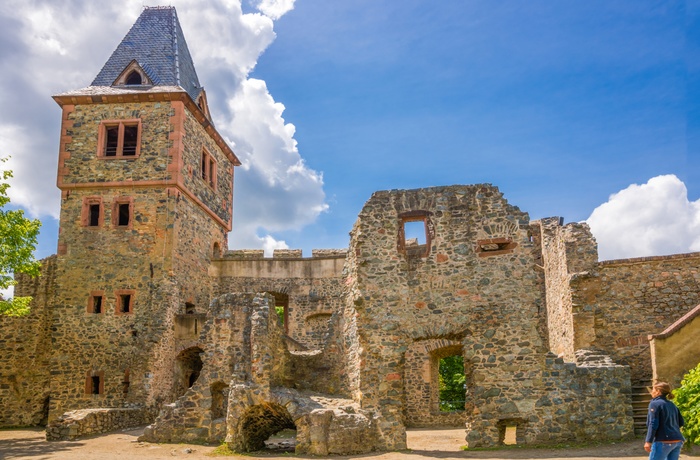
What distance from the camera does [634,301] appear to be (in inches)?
711

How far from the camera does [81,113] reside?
25000 mm

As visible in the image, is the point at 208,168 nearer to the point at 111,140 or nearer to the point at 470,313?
the point at 111,140

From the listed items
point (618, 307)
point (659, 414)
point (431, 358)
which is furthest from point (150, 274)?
point (659, 414)

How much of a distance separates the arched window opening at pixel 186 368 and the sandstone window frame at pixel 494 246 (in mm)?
11826

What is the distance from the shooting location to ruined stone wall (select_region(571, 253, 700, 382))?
58.2 ft

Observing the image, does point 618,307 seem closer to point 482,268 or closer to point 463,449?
point 482,268

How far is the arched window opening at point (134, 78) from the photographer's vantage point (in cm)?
2625

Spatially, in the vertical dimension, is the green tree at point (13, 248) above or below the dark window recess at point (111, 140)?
below

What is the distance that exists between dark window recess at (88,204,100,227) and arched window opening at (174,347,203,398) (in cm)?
589

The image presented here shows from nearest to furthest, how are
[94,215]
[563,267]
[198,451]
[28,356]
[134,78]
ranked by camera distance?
[198,451], [563,267], [28,356], [94,215], [134,78]

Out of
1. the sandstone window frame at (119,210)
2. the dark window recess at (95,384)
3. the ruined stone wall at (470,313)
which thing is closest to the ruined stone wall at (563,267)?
the ruined stone wall at (470,313)

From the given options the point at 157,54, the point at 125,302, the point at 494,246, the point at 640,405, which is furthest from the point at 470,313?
the point at 157,54

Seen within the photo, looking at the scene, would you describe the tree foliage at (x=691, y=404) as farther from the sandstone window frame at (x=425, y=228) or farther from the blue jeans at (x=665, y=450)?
the sandstone window frame at (x=425, y=228)

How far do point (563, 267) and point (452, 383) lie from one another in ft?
62.2
